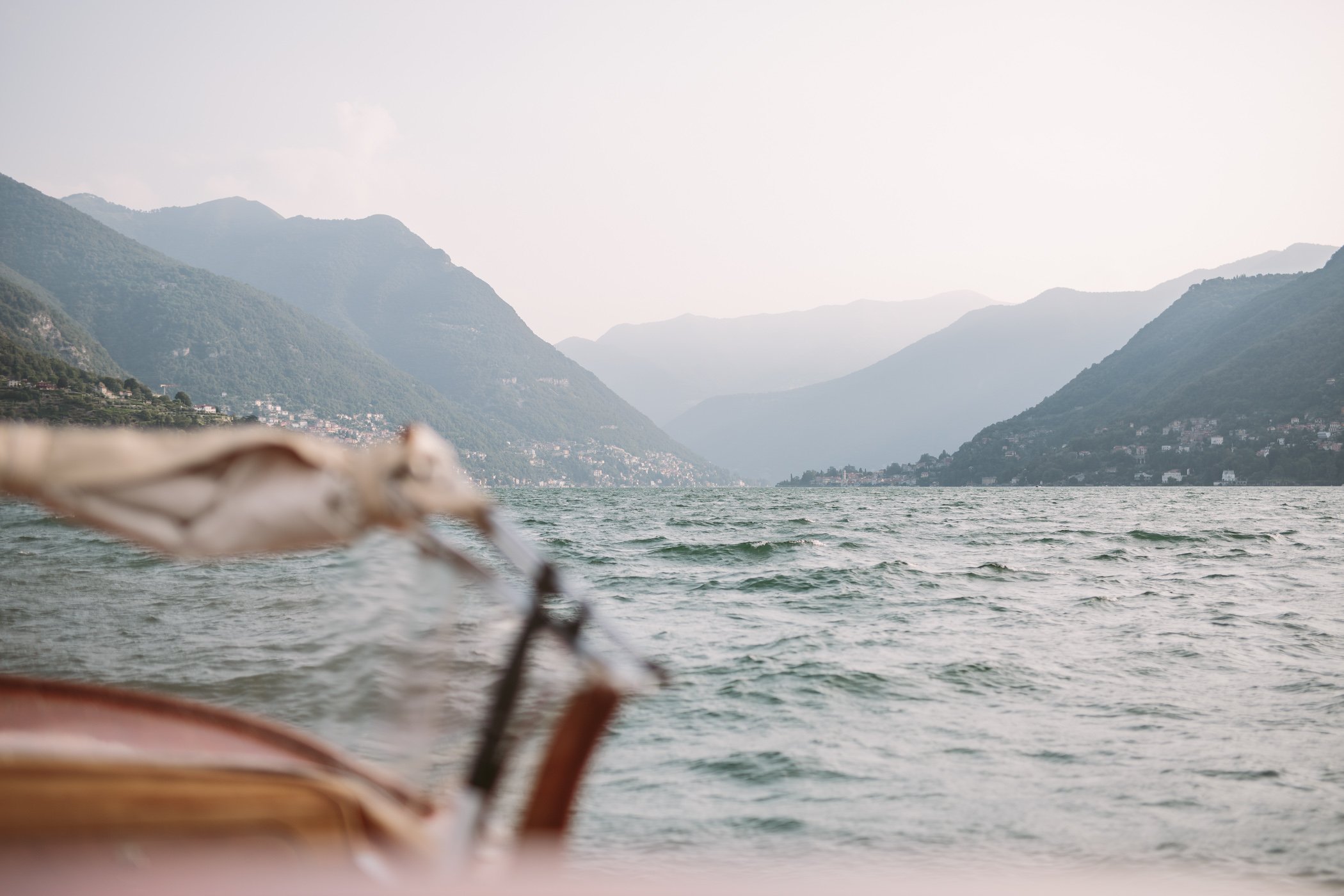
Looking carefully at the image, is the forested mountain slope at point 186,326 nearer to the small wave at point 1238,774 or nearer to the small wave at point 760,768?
the small wave at point 760,768

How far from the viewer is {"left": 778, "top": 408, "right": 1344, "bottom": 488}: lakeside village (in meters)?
107

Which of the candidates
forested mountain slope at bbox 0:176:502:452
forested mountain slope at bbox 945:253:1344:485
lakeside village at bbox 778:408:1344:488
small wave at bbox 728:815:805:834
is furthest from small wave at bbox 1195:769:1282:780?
forested mountain slope at bbox 0:176:502:452

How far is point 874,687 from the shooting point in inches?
411

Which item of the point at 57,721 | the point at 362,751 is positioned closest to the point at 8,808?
the point at 362,751

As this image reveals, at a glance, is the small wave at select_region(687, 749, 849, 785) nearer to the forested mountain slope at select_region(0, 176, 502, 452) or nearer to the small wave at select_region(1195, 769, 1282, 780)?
the small wave at select_region(1195, 769, 1282, 780)

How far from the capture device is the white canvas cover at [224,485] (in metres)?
2.63

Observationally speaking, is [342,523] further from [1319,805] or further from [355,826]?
[1319,805]

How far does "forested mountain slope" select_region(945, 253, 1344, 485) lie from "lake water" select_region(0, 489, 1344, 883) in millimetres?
107158

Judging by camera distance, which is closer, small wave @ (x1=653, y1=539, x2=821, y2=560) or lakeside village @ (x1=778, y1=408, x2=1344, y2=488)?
small wave @ (x1=653, y1=539, x2=821, y2=560)

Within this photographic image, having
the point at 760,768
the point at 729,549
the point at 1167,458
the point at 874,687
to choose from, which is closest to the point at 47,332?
the point at 729,549

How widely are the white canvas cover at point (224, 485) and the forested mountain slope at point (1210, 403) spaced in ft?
415

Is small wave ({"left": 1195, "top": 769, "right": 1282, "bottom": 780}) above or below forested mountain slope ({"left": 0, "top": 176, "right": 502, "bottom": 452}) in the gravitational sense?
below

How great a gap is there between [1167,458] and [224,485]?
13798 centimetres

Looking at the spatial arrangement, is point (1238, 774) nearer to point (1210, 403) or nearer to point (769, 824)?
point (769, 824)
